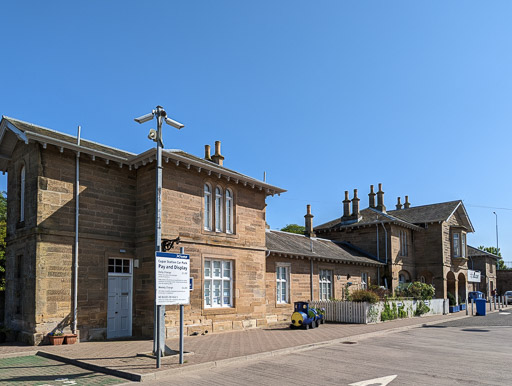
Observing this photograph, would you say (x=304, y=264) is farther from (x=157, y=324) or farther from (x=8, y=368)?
(x=8, y=368)

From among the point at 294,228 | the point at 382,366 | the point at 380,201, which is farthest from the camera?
the point at 294,228

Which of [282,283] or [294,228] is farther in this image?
[294,228]

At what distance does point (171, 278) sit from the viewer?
10.7 metres

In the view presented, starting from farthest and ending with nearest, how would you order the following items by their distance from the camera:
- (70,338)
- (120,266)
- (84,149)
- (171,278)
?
(120,266), (84,149), (70,338), (171,278)

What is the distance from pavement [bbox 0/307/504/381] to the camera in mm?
10281

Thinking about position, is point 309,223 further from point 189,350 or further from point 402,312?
point 189,350

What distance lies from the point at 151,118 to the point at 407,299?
20312 mm

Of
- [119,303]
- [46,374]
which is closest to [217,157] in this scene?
[119,303]

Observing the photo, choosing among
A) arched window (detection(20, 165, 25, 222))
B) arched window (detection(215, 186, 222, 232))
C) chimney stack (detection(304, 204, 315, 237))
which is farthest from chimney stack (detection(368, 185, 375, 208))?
arched window (detection(20, 165, 25, 222))

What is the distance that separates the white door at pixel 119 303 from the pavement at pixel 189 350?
1.14m

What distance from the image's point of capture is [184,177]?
1667 centimetres

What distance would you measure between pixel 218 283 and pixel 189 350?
5.19 m

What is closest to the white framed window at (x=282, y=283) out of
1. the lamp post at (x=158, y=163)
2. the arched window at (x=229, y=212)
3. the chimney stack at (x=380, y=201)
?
the arched window at (x=229, y=212)

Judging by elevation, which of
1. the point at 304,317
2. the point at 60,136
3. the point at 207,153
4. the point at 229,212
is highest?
the point at 207,153
